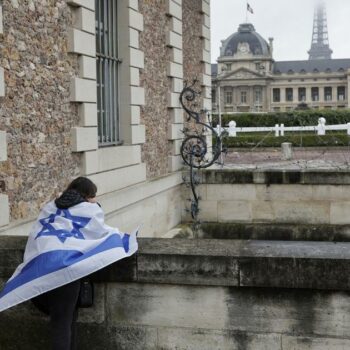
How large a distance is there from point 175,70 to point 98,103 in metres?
3.08

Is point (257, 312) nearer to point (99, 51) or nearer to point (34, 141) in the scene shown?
point (34, 141)

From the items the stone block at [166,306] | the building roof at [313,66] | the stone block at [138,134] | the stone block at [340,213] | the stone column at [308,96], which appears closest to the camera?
the stone block at [166,306]

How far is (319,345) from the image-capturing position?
4297 millimetres

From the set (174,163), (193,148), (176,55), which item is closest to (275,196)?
(193,148)

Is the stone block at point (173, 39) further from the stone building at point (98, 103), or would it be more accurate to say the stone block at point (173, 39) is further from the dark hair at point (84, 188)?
the dark hair at point (84, 188)

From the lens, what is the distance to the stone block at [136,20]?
31.5ft

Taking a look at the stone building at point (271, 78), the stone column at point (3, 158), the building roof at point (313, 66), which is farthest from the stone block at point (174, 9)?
the building roof at point (313, 66)

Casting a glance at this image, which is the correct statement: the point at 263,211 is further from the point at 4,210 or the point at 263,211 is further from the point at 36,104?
the point at 4,210

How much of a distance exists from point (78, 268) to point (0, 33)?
3099 millimetres

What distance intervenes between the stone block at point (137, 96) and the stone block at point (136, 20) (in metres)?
0.93

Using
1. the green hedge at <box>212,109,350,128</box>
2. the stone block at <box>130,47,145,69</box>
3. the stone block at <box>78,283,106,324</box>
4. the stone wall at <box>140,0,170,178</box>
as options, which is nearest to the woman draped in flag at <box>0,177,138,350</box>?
the stone block at <box>78,283,106,324</box>

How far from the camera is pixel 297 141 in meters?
29.4

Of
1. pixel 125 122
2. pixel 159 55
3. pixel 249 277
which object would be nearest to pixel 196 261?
pixel 249 277

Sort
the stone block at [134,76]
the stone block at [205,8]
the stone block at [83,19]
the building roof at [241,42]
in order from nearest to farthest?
the stone block at [83,19]
the stone block at [134,76]
the stone block at [205,8]
the building roof at [241,42]
